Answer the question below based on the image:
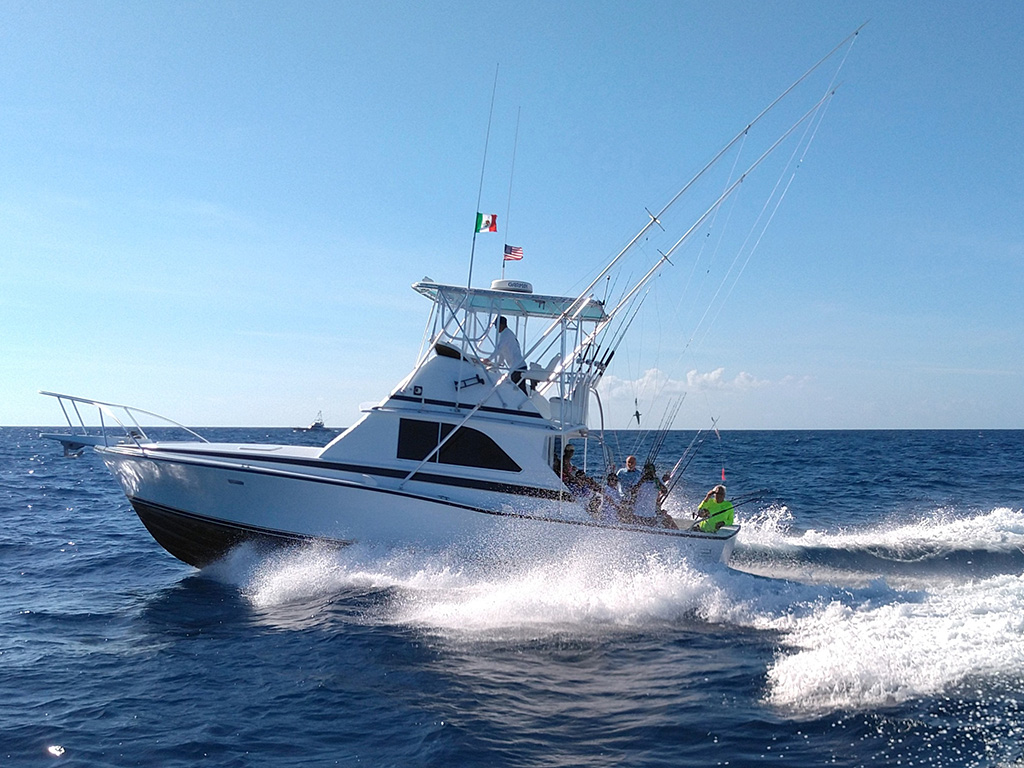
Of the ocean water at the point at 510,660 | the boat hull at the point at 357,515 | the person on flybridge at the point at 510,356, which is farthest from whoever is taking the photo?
the person on flybridge at the point at 510,356

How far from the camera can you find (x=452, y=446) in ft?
34.8

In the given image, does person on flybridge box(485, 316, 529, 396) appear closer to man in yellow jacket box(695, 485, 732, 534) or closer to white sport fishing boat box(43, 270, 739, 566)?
white sport fishing boat box(43, 270, 739, 566)

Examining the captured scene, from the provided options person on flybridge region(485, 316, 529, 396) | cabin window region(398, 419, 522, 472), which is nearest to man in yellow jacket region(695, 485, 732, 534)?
cabin window region(398, 419, 522, 472)

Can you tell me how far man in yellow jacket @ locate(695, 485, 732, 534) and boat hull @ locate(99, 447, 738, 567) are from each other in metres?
0.24

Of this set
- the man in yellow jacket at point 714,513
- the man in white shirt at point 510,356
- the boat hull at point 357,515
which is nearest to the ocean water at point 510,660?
the boat hull at point 357,515

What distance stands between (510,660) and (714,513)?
4568mm

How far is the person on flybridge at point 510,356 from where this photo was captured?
35.7ft

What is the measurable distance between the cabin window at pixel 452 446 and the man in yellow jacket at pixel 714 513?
283cm

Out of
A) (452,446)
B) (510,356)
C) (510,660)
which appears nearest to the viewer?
(510,660)

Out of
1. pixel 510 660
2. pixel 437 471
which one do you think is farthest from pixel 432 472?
pixel 510 660

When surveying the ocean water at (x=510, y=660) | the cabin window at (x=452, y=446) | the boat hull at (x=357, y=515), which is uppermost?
the cabin window at (x=452, y=446)

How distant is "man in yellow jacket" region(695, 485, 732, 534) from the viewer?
10.6 m

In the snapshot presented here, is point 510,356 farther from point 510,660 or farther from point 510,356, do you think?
point 510,660

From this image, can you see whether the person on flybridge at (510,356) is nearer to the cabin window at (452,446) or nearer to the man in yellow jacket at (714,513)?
the cabin window at (452,446)
